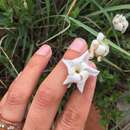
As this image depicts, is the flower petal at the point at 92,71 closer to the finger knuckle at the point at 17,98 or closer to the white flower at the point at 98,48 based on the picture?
the white flower at the point at 98,48

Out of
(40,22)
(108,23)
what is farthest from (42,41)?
(108,23)

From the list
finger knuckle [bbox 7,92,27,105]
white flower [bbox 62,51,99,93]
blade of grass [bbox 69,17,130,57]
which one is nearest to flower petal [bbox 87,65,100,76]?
white flower [bbox 62,51,99,93]

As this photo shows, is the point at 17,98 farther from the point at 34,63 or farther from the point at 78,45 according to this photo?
the point at 78,45

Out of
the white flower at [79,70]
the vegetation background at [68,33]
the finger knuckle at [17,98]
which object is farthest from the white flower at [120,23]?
the finger knuckle at [17,98]

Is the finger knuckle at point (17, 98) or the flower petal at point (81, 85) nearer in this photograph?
the flower petal at point (81, 85)

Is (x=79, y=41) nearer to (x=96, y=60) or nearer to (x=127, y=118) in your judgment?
(x=96, y=60)

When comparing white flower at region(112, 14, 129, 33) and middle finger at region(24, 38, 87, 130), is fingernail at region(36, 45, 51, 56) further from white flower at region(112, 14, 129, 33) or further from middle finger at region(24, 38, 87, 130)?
white flower at region(112, 14, 129, 33)
